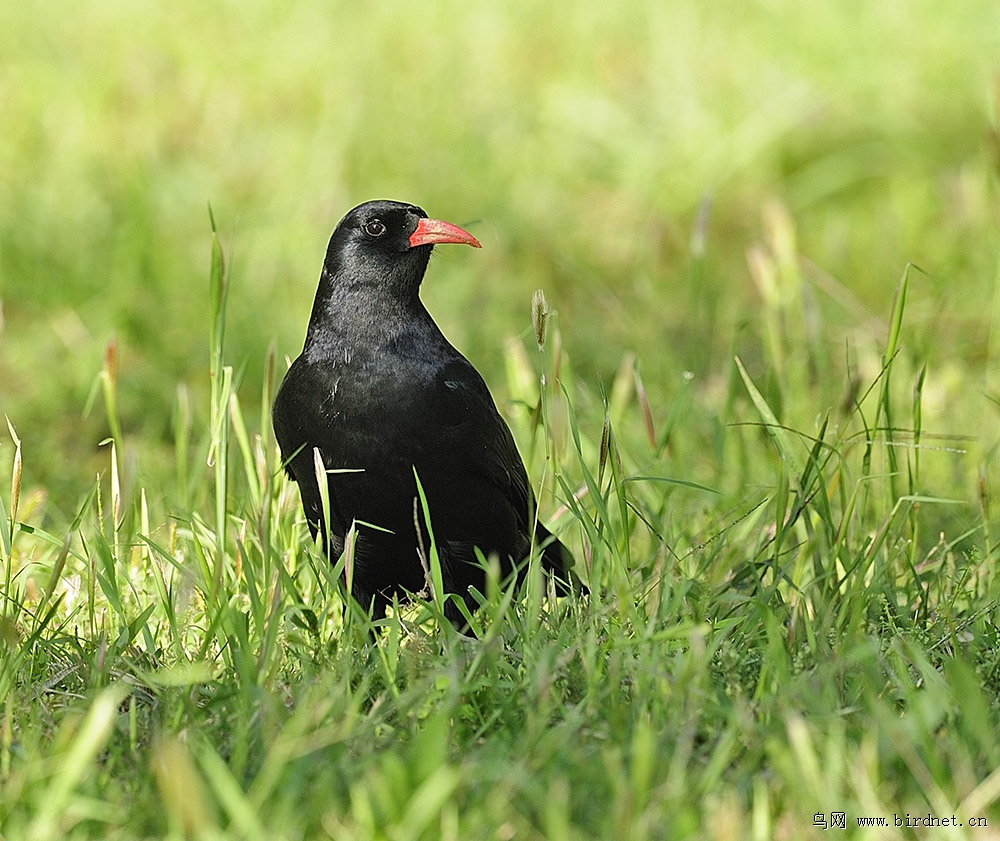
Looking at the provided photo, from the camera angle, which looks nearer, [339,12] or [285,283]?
[285,283]

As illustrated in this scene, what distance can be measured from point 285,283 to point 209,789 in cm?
367

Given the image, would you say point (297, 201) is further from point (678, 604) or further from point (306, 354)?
point (678, 604)

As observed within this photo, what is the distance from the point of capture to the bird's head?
12.0ft

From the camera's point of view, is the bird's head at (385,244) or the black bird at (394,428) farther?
the bird's head at (385,244)

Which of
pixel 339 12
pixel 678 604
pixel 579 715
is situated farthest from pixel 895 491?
pixel 339 12

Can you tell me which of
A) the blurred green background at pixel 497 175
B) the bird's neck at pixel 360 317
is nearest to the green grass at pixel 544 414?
the blurred green background at pixel 497 175

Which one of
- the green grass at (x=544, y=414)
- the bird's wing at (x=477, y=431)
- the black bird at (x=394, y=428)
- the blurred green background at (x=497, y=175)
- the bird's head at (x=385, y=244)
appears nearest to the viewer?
the green grass at (x=544, y=414)

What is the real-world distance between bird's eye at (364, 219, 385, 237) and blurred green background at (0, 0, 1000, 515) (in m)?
1.00

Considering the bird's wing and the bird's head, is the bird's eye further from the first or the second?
the bird's wing

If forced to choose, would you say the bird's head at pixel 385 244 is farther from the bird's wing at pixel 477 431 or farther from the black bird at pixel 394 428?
the bird's wing at pixel 477 431

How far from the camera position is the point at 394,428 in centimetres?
340

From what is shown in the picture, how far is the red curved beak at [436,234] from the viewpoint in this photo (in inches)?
144

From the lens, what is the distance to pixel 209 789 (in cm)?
230

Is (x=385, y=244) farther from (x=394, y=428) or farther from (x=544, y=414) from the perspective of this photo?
(x=544, y=414)
